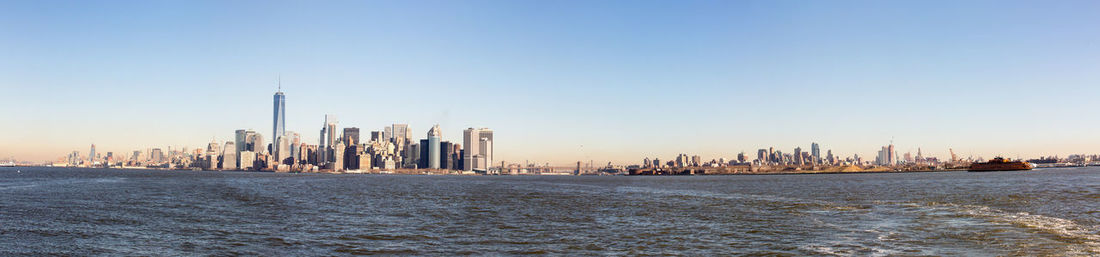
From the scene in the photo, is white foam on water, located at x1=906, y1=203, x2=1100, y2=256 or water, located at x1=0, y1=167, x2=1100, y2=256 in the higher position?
white foam on water, located at x1=906, y1=203, x2=1100, y2=256

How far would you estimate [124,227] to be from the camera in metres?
40.0

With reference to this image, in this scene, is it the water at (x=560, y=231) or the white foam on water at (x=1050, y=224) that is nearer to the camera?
the white foam on water at (x=1050, y=224)

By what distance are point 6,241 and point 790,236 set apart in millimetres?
41225

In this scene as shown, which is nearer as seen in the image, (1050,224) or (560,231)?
(560,231)

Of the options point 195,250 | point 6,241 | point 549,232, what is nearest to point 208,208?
point 6,241

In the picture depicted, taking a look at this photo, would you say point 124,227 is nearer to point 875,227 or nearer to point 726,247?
point 726,247

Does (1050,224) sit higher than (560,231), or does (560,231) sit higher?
(1050,224)

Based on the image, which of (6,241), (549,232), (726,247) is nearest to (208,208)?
(6,241)

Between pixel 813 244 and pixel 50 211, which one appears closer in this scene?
pixel 813 244

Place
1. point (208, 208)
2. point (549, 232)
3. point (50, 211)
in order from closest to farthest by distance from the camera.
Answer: point (549, 232) < point (50, 211) < point (208, 208)

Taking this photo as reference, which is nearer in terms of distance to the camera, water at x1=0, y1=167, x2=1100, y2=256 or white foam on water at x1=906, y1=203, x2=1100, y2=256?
white foam on water at x1=906, y1=203, x2=1100, y2=256

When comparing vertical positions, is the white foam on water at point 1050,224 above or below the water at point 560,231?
above

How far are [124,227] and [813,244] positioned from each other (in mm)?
40359

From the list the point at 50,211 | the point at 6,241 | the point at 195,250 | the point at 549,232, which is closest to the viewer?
the point at 195,250
